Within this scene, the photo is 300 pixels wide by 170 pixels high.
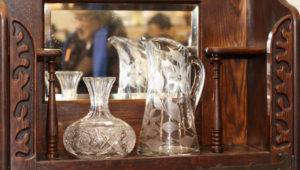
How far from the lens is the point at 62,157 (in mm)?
816

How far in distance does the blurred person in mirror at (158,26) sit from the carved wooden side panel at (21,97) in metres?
0.28

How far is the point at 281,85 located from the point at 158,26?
288 millimetres

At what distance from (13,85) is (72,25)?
0.74 ft

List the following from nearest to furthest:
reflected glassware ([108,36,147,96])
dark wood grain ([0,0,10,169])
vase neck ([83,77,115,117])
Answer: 1. dark wood grain ([0,0,10,169])
2. vase neck ([83,77,115,117])
3. reflected glassware ([108,36,147,96])

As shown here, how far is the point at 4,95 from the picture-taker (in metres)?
0.73

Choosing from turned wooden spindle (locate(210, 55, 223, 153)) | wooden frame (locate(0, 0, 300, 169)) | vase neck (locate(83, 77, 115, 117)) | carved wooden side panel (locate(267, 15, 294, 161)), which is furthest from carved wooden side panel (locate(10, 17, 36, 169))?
carved wooden side panel (locate(267, 15, 294, 161))

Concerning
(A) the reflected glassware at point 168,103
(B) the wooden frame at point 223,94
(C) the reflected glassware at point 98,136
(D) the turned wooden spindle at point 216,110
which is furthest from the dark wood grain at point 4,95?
(D) the turned wooden spindle at point 216,110

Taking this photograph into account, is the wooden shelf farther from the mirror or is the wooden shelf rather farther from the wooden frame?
the mirror

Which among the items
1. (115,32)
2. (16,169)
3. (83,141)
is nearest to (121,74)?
(115,32)

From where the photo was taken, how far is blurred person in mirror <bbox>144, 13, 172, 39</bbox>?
0.95m

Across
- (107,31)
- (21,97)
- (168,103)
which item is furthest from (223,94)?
(21,97)

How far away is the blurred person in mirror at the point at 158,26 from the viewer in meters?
0.95

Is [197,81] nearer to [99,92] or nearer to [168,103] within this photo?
[168,103]

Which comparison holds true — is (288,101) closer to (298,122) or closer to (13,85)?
(298,122)
